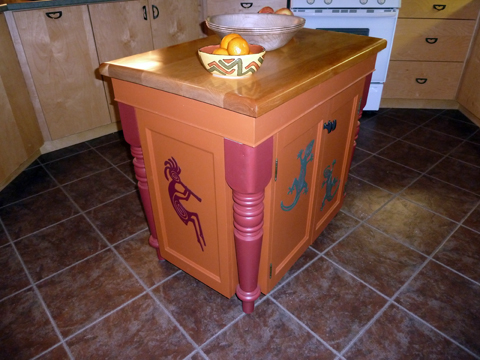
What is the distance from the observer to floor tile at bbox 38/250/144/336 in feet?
4.44

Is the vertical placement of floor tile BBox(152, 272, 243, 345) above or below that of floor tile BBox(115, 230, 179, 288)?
above

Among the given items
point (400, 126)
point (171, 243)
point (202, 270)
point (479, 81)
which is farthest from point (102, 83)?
point (479, 81)

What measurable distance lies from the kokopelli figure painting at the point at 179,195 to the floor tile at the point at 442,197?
1308mm

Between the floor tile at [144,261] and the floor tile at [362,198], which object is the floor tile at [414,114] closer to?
the floor tile at [362,198]

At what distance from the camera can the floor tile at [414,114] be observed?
289 cm

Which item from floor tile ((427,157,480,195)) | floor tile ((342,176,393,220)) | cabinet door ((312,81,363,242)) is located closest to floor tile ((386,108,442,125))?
floor tile ((427,157,480,195))

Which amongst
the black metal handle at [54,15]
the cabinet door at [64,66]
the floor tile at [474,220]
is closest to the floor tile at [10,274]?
the cabinet door at [64,66]

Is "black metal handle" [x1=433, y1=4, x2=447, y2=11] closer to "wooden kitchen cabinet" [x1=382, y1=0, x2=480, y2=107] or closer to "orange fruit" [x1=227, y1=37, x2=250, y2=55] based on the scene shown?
"wooden kitchen cabinet" [x1=382, y1=0, x2=480, y2=107]

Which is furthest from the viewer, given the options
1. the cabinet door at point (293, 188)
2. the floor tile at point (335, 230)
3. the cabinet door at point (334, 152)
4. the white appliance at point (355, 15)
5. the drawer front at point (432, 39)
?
the drawer front at point (432, 39)

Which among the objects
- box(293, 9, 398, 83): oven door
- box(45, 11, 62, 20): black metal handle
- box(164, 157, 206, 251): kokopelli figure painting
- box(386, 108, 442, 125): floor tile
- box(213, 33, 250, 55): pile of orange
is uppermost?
box(213, 33, 250, 55): pile of orange

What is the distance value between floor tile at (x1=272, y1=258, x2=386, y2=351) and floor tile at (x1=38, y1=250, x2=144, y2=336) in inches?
24.8

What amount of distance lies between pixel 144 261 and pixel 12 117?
1230 mm

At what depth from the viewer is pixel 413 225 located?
179cm

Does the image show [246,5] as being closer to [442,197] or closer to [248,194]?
[442,197]
